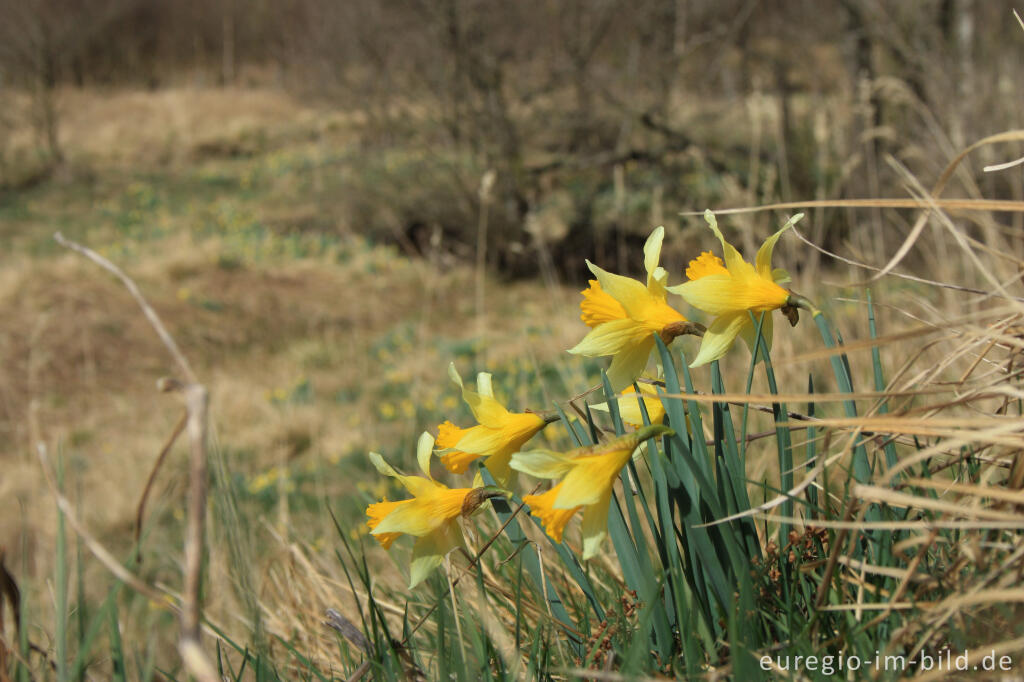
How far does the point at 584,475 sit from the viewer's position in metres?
0.72

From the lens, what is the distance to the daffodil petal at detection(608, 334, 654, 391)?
33.2 inches

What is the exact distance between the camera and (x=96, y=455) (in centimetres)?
416

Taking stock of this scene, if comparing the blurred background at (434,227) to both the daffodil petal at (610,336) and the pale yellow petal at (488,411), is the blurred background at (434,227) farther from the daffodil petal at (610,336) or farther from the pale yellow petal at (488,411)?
the daffodil petal at (610,336)

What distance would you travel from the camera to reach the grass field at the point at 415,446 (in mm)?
735

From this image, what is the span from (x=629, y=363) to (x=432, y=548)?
29 centimetres

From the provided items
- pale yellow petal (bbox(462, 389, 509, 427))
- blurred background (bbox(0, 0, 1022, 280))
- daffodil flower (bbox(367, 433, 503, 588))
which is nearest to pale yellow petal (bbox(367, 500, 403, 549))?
daffodil flower (bbox(367, 433, 503, 588))

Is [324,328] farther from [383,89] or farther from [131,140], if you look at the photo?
[131,140]

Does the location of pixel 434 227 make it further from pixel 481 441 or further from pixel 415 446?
pixel 481 441

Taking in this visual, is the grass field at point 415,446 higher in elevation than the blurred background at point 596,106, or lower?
lower

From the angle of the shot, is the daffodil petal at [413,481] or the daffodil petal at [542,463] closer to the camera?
the daffodil petal at [542,463]

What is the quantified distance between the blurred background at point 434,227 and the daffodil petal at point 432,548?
40 cm

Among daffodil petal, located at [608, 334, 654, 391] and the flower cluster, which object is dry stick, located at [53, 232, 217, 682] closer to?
the flower cluster

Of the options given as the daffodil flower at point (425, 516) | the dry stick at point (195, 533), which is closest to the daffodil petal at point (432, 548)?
the daffodil flower at point (425, 516)

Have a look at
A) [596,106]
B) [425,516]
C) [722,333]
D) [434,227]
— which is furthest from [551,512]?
[434,227]
